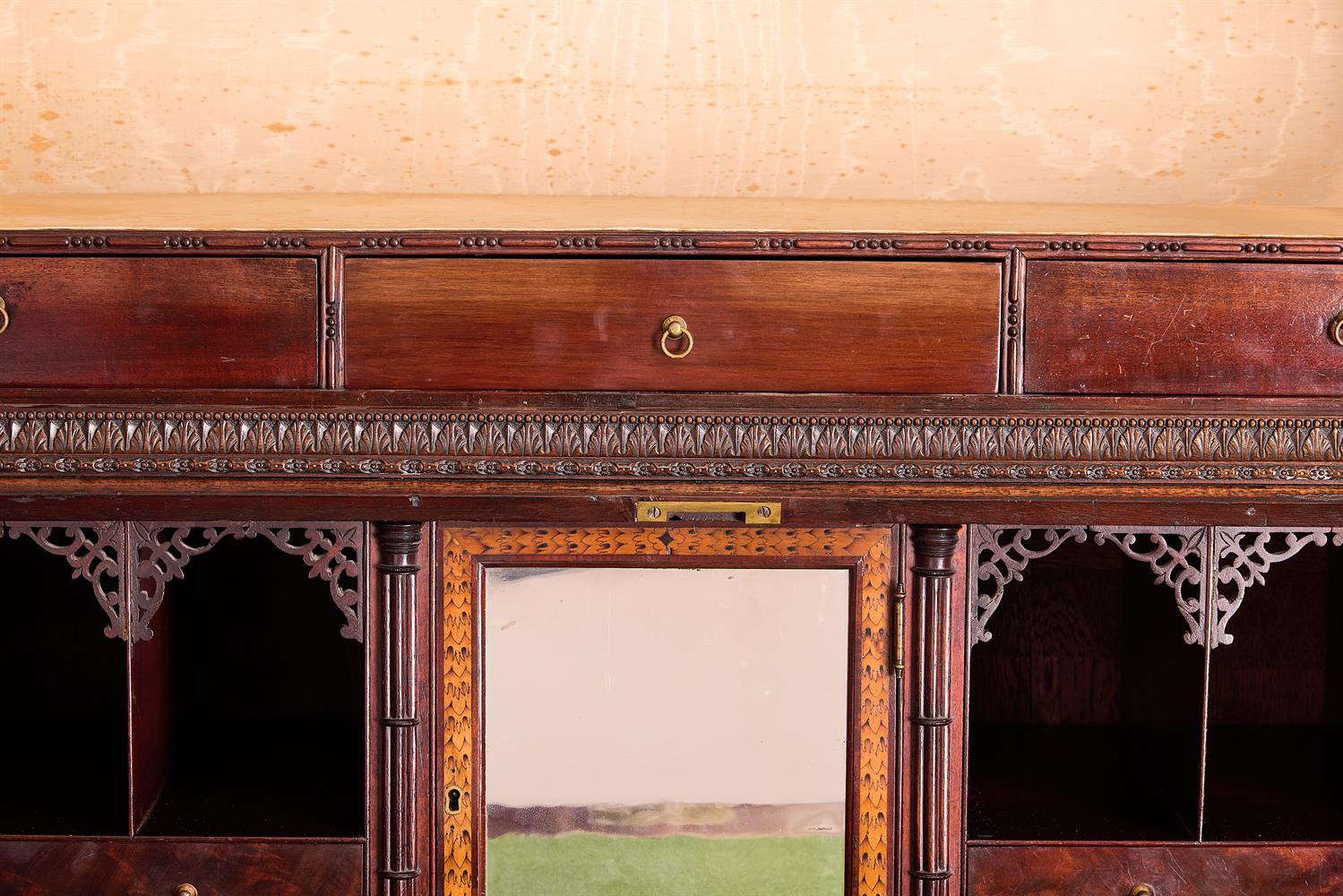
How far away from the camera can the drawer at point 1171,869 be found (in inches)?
48.8

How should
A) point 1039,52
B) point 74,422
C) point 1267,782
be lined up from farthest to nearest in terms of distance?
point 1039,52, point 1267,782, point 74,422

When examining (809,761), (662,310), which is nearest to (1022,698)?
(809,761)

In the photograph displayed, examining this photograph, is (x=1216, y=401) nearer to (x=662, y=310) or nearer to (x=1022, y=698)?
(x=662, y=310)

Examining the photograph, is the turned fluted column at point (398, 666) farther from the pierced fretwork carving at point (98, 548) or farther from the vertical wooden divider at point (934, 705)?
the vertical wooden divider at point (934, 705)

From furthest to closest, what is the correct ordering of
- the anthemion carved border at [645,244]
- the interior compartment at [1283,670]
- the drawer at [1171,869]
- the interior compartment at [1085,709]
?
the interior compartment at [1283,670]
the interior compartment at [1085,709]
the drawer at [1171,869]
the anthemion carved border at [645,244]

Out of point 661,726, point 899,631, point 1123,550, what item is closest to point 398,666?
point 661,726

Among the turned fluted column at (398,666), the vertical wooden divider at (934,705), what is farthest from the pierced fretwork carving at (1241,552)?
the turned fluted column at (398,666)

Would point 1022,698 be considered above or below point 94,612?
below

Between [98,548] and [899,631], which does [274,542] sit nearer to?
[98,548]

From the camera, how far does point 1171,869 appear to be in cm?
125

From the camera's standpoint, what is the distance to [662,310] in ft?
3.79

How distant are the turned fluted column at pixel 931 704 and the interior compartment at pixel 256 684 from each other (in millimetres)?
717

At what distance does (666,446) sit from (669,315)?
141 millimetres

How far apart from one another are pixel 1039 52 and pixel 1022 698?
3.50ft
